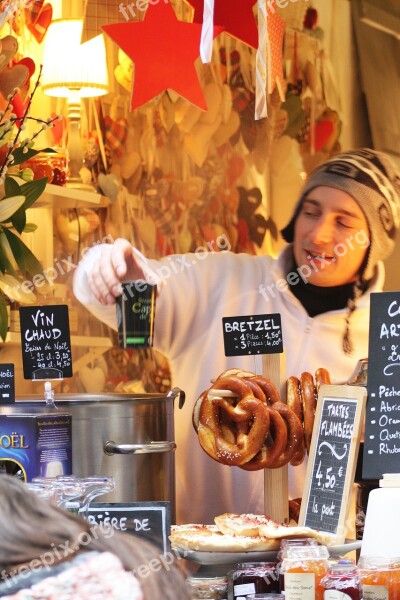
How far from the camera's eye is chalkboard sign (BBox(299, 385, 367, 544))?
8.20 feet

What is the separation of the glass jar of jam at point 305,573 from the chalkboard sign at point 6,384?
1.08m

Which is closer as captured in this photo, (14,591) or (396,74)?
(14,591)

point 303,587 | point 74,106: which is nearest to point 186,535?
point 303,587

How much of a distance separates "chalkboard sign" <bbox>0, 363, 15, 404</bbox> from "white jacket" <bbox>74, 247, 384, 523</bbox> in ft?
3.34

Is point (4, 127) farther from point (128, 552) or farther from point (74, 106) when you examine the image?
point (128, 552)

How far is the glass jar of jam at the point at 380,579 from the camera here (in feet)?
6.21

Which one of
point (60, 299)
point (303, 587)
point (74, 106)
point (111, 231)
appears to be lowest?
point (303, 587)

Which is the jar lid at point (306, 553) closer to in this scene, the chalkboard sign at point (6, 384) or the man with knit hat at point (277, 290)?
the chalkboard sign at point (6, 384)

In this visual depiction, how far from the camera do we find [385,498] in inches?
85.8

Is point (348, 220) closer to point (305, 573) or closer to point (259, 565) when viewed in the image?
point (259, 565)

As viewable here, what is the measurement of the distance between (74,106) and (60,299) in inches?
29.4

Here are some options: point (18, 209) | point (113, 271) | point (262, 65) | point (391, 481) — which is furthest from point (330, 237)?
point (391, 481)

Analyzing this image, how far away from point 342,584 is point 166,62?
200cm

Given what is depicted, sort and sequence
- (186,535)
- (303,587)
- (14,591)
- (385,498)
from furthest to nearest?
(186,535)
(385,498)
(303,587)
(14,591)
